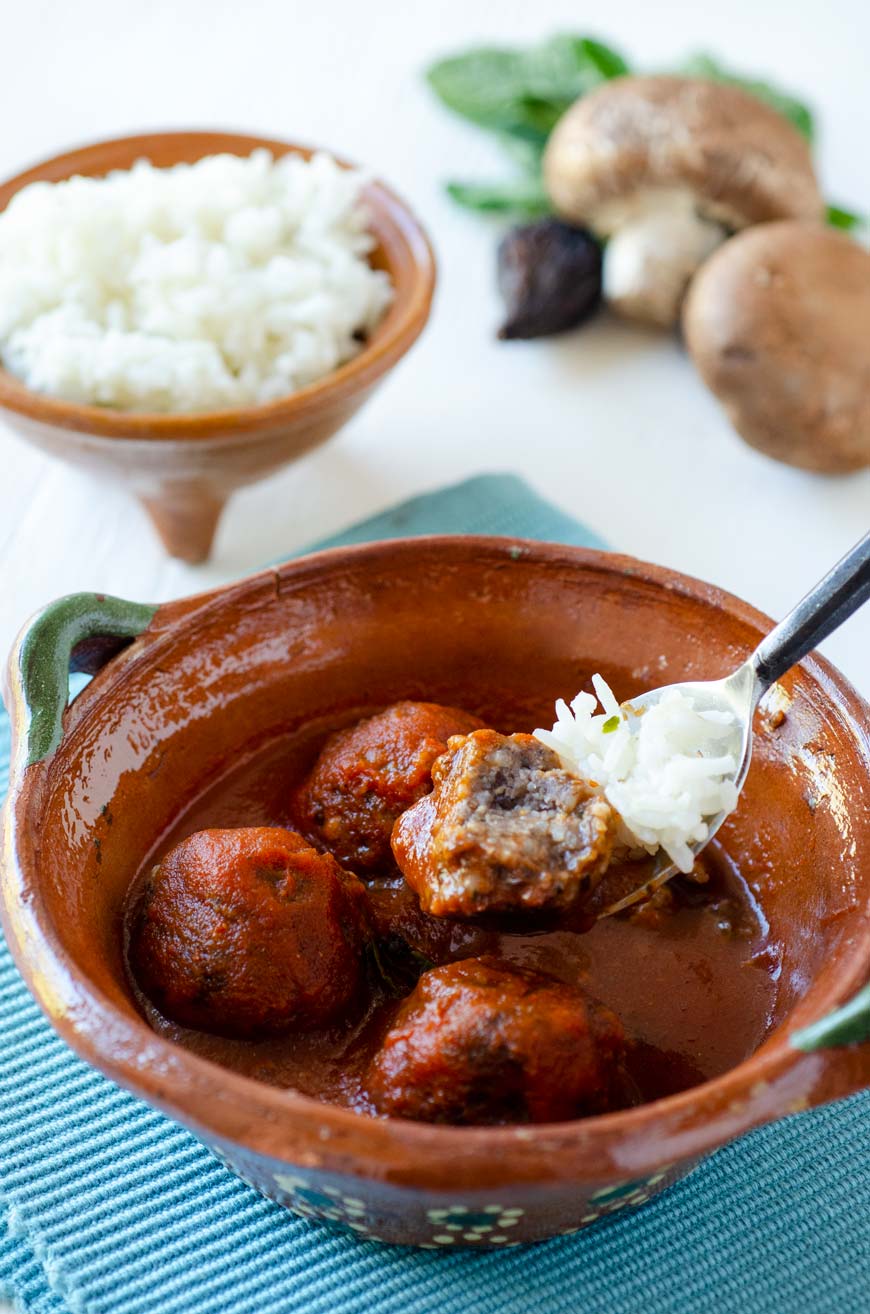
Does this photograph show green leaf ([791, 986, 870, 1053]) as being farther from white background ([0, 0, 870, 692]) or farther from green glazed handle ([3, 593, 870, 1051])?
white background ([0, 0, 870, 692])

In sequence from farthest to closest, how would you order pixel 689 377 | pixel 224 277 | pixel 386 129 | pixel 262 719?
pixel 386 129 → pixel 689 377 → pixel 224 277 → pixel 262 719

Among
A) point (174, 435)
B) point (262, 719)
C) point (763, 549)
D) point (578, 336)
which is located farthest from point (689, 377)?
point (262, 719)

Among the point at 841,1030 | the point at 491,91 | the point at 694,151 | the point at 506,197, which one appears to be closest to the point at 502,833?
the point at 841,1030

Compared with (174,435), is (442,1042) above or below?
above

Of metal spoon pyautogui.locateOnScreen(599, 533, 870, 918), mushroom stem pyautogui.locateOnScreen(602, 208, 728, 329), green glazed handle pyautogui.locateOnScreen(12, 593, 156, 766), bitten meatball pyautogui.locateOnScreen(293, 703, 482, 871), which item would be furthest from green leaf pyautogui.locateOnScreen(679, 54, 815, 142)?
green glazed handle pyautogui.locateOnScreen(12, 593, 156, 766)

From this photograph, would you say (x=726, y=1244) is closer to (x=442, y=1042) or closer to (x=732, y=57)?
(x=442, y=1042)

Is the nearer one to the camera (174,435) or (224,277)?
(174,435)

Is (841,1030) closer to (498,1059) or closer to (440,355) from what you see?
(498,1059)
